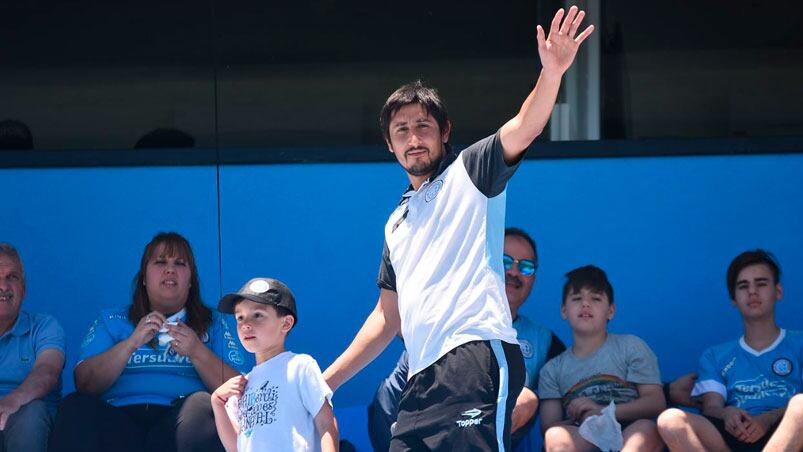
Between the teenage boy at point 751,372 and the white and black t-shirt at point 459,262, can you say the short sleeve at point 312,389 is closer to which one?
the white and black t-shirt at point 459,262

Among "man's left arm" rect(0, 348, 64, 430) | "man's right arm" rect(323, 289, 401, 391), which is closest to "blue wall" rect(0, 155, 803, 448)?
"man's left arm" rect(0, 348, 64, 430)

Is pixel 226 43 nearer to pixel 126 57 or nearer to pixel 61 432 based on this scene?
pixel 126 57

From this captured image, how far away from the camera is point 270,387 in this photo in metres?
3.71

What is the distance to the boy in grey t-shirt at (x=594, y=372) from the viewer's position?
13.9 ft

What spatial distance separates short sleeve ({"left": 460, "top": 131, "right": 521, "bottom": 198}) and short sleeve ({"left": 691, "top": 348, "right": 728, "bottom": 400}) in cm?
153

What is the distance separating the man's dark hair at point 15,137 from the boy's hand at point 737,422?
9.84ft

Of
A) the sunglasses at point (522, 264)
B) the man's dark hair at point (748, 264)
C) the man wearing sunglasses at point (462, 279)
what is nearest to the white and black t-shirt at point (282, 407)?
the man wearing sunglasses at point (462, 279)

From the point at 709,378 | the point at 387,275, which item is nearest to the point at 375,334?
the point at 387,275

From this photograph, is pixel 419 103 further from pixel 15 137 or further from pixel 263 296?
pixel 15 137

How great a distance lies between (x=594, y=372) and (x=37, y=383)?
1872 millimetres

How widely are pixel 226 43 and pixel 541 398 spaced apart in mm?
1985

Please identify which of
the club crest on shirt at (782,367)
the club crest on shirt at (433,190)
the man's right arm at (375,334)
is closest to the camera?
the club crest on shirt at (433,190)

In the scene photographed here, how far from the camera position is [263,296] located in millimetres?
3787

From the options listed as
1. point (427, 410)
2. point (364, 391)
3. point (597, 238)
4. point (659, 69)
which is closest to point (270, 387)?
point (427, 410)
